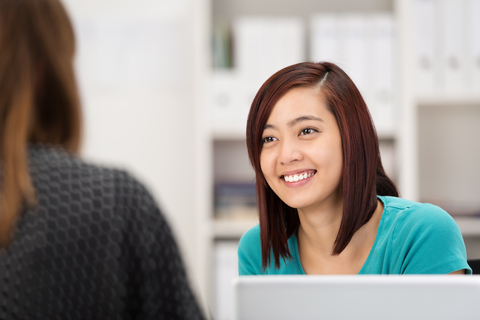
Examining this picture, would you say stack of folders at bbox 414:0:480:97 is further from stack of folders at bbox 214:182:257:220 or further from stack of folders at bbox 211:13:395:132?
stack of folders at bbox 214:182:257:220

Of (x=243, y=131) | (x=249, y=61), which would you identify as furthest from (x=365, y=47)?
(x=243, y=131)

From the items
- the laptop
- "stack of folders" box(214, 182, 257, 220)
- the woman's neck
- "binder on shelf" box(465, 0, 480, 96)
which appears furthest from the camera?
"stack of folders" box(214, 182, 257, 220)

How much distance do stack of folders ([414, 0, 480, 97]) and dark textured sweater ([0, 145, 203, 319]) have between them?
145 cm

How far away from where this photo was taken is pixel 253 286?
488 millimetres

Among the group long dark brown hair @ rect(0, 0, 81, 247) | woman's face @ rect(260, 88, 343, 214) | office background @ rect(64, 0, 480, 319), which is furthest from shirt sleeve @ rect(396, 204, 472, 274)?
office background @ rect(64, 0, 480, 319)

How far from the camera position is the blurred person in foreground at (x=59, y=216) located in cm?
71

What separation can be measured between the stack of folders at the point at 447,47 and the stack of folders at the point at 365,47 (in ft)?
0.39

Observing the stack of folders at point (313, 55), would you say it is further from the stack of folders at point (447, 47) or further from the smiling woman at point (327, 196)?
the smiling woman at point (327, 196)

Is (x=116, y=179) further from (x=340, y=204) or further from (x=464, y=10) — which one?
(x=464, y=10)

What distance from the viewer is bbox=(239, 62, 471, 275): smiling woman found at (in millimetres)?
537

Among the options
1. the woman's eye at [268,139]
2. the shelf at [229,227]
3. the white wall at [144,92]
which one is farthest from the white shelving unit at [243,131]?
the woman's eye at [268,139]

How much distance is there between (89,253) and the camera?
29.2 inches

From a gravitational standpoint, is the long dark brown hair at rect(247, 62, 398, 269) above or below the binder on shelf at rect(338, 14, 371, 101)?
below

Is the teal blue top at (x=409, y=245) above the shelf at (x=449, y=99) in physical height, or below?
below
